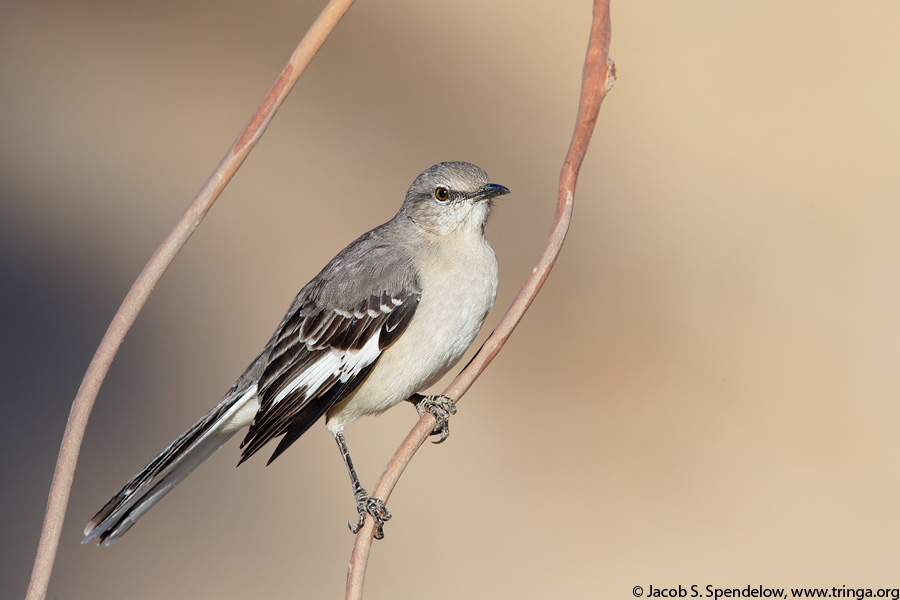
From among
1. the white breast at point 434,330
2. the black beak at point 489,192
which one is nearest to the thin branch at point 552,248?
the white breast at point 434,330

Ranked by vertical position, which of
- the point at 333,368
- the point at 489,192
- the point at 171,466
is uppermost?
the point at 489,192

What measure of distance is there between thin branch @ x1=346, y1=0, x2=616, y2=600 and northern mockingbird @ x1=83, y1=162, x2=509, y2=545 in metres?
1.06

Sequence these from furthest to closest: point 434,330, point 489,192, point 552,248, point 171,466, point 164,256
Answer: point 489,192 → point 434,330 → point 171,466 → point 552,248 → point 164,256

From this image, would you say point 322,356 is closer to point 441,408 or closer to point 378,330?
point 378,330

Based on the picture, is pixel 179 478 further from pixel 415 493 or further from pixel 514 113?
pixel 514 113

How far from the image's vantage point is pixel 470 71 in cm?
944

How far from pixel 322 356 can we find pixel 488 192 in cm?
91

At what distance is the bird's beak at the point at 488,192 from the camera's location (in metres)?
3.40

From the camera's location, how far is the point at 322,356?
3.26 meters

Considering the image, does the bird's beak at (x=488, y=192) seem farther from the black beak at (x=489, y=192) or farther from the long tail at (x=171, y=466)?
the long tail at (x=171, y=466)

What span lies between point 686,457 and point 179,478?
4731mm

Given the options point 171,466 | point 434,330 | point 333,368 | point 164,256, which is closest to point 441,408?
point 434,330

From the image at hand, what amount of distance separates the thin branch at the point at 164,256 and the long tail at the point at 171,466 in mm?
830

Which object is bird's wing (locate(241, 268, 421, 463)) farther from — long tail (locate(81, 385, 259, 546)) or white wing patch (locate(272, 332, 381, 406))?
long tail (locate(81, 385, 259, 546))
